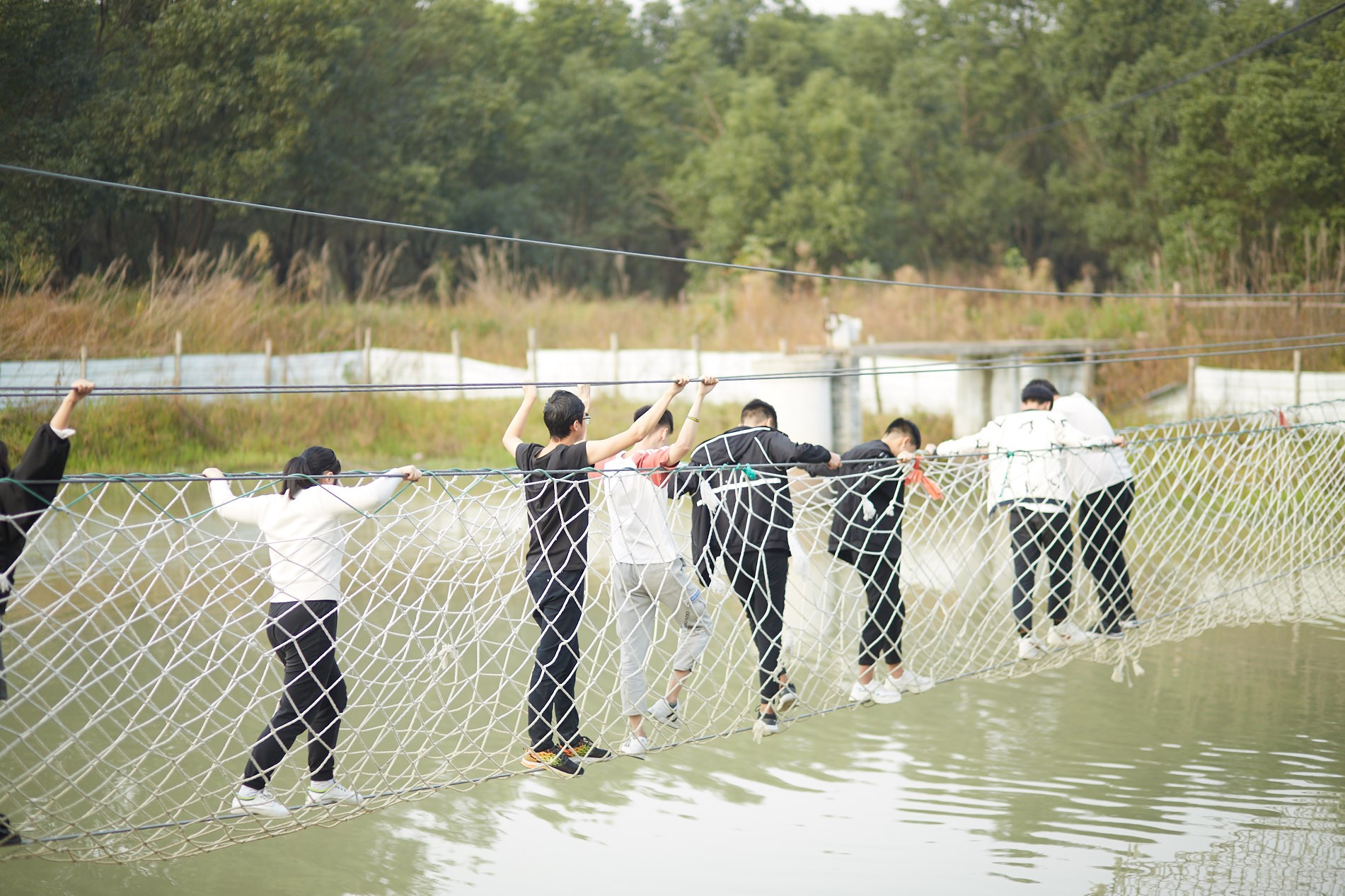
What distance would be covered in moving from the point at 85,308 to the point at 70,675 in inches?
192

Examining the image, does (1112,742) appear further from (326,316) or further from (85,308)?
(326,316)

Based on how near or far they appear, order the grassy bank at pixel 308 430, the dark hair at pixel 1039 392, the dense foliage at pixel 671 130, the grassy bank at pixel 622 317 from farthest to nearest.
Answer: the dense foliage at pixel 671 130, the grassy bank at pixel 622 317, the grassy bank at pixel 308 430, the dark hair at pixel 1039 392

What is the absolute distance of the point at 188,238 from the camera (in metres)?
Result: 13.6

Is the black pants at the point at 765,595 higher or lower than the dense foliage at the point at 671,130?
lower

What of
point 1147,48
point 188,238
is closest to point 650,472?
point 188,238

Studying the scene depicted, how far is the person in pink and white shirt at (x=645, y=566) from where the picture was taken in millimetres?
3438

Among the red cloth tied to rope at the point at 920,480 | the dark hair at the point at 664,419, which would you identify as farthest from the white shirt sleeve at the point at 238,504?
the red cloth tied to rope at the point at 920,480

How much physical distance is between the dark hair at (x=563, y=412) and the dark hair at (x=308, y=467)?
550 millimetres

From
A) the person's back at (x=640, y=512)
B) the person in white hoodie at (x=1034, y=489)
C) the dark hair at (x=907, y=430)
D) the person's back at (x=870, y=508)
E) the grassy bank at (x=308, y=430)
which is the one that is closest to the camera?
the person's back at (x=640, y=512)

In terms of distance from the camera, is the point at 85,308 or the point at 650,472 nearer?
the point at 650,472

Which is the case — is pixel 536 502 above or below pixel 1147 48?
below

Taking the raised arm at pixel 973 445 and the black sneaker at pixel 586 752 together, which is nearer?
the black sneaker at pixel 586 752

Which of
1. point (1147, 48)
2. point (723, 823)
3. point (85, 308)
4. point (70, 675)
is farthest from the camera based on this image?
point (1147, 48)

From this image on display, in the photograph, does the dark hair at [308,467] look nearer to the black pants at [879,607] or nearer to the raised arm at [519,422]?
the raised arm at [519,422]
